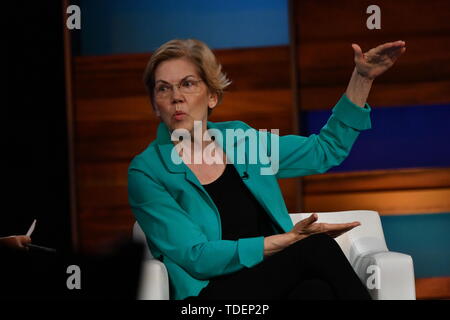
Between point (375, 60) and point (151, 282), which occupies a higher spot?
point (375, 60)

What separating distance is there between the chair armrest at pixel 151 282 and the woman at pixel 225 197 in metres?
0.09

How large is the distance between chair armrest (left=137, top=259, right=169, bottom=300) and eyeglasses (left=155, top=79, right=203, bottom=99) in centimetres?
56

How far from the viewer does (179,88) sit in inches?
93.7

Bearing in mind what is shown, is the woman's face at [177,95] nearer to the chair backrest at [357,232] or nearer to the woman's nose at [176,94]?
the woman's nose at [176,94]

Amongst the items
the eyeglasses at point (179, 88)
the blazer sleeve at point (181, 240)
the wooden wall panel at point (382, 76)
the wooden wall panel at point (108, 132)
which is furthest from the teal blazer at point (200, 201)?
the wooden wall panel at point (108, 132)

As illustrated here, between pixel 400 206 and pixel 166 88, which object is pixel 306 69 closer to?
pixel 400 206

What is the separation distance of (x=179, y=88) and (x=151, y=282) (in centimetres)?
64

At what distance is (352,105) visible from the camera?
2396 millimetres

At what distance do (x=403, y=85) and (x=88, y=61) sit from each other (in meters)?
1.74

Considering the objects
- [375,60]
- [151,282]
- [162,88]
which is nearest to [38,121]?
[162,88]

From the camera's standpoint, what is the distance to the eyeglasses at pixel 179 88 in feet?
7.81

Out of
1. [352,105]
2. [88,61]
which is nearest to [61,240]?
[88,61]

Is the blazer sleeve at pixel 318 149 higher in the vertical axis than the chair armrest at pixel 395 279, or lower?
higher

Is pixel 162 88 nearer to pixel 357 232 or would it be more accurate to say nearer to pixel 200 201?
pixel 200 201
